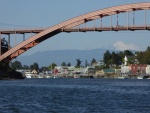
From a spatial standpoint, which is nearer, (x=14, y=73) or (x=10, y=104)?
(x=10, y=104)

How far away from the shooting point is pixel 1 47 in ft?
295

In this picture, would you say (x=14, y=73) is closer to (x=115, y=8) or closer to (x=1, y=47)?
(x=1, y=47)

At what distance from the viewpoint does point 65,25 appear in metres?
74.1

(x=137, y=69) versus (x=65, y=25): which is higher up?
(x=65, y=25)

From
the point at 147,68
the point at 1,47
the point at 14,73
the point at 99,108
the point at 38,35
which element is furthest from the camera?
the point at 147,68

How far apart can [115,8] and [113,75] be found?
113030 mm

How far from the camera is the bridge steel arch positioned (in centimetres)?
6784

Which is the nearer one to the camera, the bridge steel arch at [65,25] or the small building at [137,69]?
the bridge steel arch at [65,25]

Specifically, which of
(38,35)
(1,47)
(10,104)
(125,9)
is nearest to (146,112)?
(10,104)

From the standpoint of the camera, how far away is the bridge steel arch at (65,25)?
67.8 meters

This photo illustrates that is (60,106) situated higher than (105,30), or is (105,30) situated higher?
(105,30)

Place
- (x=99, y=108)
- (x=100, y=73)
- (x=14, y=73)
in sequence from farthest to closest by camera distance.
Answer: (x=100, y=73), (x=14, y=73), (x=99, y=108)

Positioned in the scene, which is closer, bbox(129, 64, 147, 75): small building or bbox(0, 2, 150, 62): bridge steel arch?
bbox(0, 2, 150, 62): bridge steel arch

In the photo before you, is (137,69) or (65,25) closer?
(65,25)
